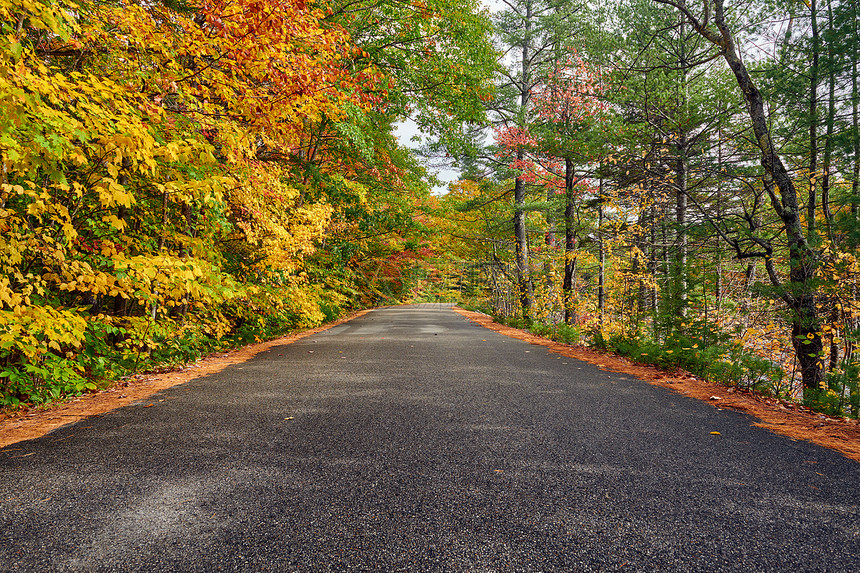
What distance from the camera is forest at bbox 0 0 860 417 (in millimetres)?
3686

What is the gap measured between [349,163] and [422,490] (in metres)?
10.6

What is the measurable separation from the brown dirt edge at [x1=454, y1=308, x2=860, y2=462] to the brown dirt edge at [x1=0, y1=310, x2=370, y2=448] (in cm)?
611

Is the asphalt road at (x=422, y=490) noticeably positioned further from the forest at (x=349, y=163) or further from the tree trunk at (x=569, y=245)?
the tree trunk at (x=569, y=245)

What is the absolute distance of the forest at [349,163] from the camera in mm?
3686

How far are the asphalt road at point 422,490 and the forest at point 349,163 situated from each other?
1600 millimetres

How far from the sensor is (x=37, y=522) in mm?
1894

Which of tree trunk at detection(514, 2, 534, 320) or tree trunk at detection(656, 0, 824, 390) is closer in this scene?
tree trunk at detection(656, 0, 824, 390)

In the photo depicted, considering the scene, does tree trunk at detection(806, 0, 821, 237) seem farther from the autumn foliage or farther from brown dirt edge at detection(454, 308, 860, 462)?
the autumn foliage

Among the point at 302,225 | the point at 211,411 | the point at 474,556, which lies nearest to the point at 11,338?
the point at 211,411

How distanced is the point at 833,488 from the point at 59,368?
6391 mm

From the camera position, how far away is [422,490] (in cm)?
224

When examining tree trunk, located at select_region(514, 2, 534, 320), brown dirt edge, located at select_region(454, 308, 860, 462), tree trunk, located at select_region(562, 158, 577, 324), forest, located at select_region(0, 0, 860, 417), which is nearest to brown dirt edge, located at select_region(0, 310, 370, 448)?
forest, located at select_region(0, 0, 860, 417)

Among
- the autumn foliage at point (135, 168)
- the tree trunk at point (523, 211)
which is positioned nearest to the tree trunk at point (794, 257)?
the autumn foliage at point (135, 168)

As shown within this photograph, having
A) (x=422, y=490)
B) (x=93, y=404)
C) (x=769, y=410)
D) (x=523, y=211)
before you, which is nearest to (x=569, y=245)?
(x=523, y=211)
